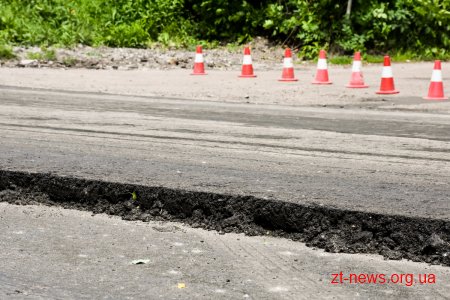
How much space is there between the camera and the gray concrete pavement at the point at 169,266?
359 centimetres

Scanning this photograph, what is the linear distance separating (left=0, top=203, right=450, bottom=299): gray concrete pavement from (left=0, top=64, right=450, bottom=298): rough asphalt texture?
0.99 ft

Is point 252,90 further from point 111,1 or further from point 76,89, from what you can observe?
point 111,1

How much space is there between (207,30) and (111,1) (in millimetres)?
2682

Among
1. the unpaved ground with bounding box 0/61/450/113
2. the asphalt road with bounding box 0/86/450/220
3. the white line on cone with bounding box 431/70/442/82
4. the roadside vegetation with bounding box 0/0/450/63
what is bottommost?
the unpaved ground with bounding box 0/61/450/113

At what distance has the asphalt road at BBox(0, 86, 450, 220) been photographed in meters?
5.04

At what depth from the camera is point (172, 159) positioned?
6.04 m

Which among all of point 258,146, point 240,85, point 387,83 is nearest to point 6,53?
point 240,85

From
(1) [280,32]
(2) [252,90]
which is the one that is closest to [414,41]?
(1) [280,32]

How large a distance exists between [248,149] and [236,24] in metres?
14.0

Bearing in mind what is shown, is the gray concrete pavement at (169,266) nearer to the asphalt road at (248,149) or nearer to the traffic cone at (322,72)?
the asphalt road at (248,149)

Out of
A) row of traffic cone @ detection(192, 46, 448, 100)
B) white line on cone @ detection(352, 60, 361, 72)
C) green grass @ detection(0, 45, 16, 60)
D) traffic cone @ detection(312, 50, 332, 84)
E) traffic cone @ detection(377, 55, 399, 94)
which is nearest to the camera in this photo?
row of traffic cone @ detection(192, 46, 448, 100)

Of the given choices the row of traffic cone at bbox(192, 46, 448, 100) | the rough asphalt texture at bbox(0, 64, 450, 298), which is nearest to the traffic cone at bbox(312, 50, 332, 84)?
the row of traffic cone at bbox(192, 46, 448, 100)

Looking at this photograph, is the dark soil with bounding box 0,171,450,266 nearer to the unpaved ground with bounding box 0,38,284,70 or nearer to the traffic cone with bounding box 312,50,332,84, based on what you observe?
the traffic cone with bounding box 312,50,332,84

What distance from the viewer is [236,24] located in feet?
66.3
